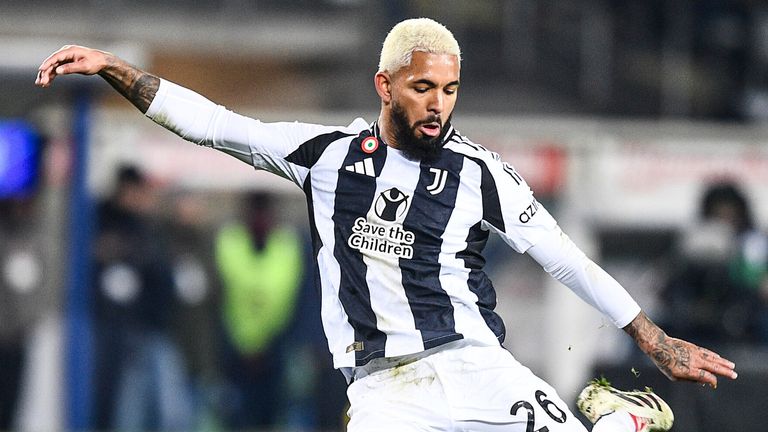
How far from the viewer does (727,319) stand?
11219mm

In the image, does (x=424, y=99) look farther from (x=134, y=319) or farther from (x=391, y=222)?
(x=134, y=319)

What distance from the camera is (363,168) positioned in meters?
5.91

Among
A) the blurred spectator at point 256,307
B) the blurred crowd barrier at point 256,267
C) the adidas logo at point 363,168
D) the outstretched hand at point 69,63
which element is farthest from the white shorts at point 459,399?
the blurred spectator at point 256,307

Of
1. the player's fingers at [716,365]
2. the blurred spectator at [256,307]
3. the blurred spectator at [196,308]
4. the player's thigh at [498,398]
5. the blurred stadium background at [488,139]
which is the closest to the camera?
the player's thigh at [498,398]

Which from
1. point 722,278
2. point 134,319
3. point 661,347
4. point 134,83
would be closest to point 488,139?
point 722,278

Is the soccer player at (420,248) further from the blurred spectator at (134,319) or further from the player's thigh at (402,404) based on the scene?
the blurred spectator at (134,319)

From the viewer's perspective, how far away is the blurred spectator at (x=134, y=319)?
12.5m

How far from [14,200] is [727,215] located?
6.12 m

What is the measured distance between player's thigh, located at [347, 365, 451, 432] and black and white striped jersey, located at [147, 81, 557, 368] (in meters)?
0.11

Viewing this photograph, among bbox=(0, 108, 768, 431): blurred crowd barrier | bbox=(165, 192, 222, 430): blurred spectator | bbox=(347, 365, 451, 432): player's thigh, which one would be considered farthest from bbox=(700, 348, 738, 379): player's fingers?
bbox=(165, 192, 222, 430): blurred spectator

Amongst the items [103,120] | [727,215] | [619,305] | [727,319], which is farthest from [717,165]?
[619,305]

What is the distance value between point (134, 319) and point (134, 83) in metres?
6.89

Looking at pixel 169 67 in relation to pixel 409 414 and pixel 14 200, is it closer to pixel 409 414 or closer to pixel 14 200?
pixel 14 200

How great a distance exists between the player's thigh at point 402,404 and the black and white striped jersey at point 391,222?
0.11 metres
